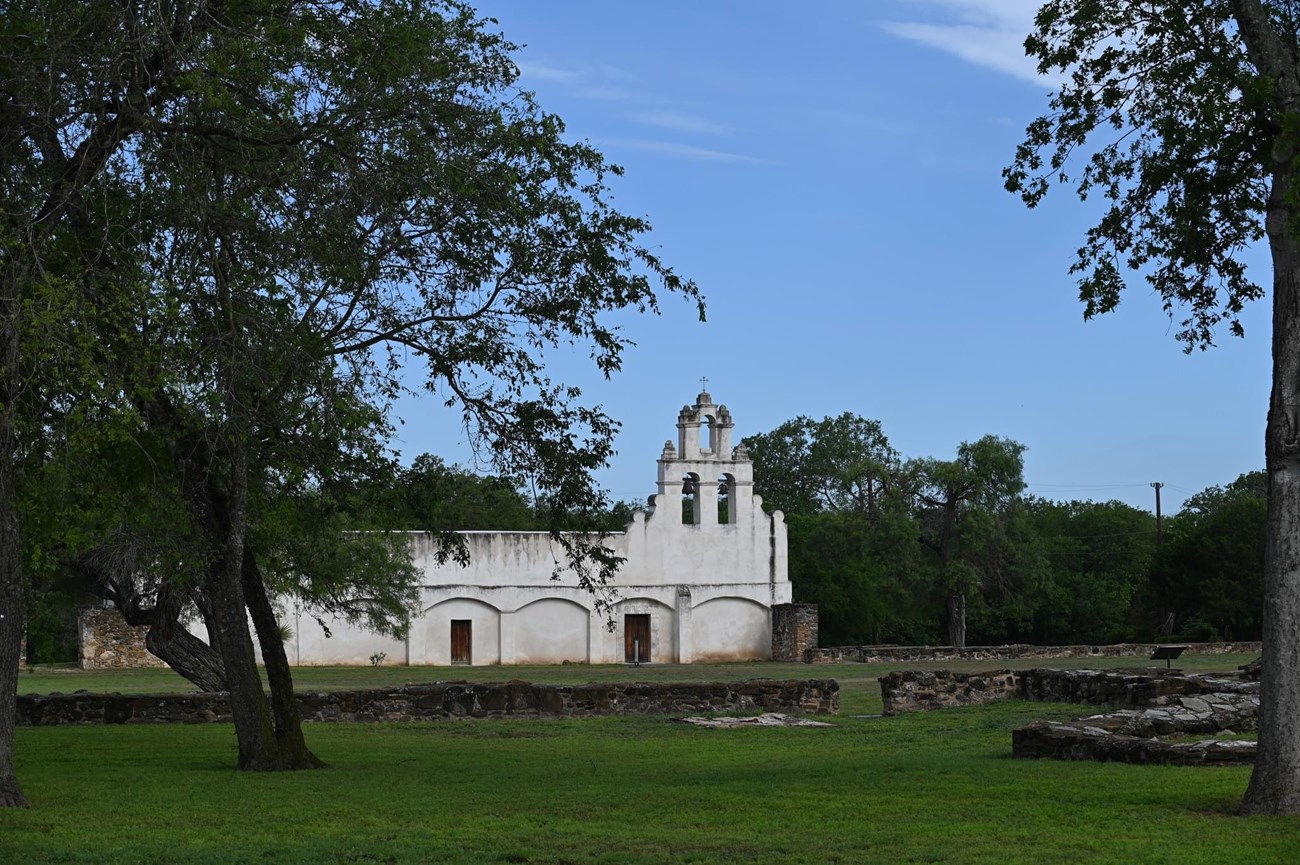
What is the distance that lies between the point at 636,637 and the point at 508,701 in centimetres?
2700

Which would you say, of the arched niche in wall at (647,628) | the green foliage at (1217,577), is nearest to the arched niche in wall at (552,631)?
the arched niche in wall at (647,628)

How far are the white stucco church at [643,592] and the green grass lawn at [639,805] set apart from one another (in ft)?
94.4

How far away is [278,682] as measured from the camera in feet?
49.1

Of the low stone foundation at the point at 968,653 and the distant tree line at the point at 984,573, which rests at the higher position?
the distant tree line at the point at 984,573

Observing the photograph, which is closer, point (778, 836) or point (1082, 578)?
point (778, 836)

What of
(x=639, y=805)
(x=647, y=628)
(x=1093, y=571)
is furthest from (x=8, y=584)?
(x=1093, y=571)

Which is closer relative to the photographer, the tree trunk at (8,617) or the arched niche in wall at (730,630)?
the tree trunk at (8,617)

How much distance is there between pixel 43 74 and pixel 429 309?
14.3 ft

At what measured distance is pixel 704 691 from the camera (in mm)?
22766

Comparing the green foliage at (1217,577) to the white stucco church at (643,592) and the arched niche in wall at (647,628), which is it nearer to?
the white stucco church at (643,592)

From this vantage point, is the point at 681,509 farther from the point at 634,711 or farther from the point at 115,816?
the point at 115,816

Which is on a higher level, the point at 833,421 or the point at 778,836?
the point at 833,421

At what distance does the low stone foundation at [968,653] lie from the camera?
45.0m

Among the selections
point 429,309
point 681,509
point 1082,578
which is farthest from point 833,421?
point 429,309
